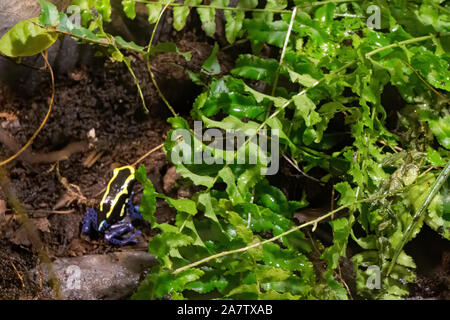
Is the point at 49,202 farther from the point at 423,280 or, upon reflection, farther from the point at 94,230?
the point at 423,280

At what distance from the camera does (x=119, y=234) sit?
1.93 m

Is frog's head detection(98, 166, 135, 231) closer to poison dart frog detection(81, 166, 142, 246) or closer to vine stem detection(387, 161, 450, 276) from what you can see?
poison dart frog detection(81, 166, 142, 246)

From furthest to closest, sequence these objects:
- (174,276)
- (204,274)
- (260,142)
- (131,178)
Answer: (131,178) → (260,142) → (204,274) → (174,276)

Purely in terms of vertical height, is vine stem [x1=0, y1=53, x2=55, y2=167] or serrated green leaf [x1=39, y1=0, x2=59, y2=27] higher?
serrated green leaf [x1=39, y1=0, x2=59, y2=27]

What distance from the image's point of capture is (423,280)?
185 centimetres

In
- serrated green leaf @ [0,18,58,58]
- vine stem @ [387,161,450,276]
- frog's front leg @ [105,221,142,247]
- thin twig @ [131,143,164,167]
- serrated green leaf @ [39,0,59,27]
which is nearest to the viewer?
vine stem @ [387,161,450,276]

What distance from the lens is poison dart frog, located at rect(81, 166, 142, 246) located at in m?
1.93

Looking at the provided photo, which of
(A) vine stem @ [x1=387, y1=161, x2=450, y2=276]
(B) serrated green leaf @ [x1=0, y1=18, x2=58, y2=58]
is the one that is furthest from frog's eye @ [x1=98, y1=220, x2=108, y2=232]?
(A) vine stem @ [x1=387, y1=161, x2=450, y2=276]

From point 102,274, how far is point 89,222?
0.83ft

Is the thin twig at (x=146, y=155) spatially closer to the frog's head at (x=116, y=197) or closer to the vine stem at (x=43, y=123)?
the frog's head at (x=116, y=197)

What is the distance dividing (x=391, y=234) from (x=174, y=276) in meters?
0.90

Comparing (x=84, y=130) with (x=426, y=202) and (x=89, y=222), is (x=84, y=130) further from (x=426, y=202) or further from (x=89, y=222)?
(x=426, y=202)

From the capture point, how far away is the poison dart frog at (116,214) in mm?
1929

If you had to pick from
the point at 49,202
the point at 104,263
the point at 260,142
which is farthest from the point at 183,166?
the point at 49,202
